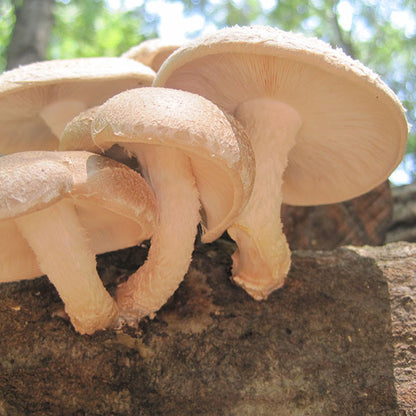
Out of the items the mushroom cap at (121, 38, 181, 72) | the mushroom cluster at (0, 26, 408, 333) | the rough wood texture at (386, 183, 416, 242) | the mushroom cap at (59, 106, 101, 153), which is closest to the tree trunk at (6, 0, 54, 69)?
the mushroom cap at (121, 38, 181, 72)

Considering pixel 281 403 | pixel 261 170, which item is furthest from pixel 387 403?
pixel 261 170

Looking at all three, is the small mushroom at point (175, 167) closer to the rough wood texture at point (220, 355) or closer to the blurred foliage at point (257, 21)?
the rough wood texture at point (220, 355)

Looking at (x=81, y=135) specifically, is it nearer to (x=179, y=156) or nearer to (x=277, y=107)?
(x=179, y=156)

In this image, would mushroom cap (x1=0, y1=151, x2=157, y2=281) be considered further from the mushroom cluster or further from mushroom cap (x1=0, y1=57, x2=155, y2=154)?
mushroom cap (x1=0, y1=57, x2=155, y2=154)

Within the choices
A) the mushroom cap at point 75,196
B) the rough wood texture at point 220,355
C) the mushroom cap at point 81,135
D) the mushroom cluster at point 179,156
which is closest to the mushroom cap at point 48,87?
the mushroom cluster at point 179,156

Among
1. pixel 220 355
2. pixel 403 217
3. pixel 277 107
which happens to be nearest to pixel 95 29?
pixel 403 217

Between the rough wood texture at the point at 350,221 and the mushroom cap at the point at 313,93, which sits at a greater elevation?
the mushroom cap at the point at 313,93

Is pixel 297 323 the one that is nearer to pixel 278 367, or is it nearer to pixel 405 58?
pixel 278 367
